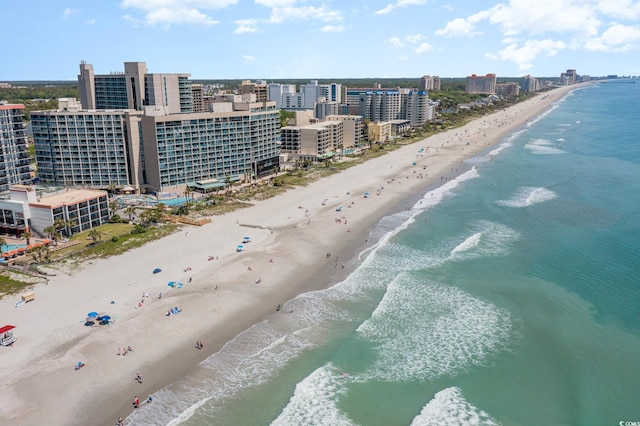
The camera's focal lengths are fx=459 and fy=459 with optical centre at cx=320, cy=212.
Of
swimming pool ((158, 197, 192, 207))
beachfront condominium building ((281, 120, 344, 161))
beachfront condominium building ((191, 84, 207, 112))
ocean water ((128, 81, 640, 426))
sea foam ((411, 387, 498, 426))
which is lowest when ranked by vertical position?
sea foam ((411, 387, 498, 426))

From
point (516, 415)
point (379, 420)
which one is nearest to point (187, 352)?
point (379, 420)

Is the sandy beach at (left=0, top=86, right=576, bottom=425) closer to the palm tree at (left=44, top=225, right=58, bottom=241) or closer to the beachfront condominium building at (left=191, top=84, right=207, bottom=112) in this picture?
the palm tree at (left=44, top=225, right=58, bottom=241)

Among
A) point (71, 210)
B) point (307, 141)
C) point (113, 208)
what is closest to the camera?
point (71, 210)

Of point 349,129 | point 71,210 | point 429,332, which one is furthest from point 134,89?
point 429,332

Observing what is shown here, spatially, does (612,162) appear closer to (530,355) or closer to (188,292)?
(530,355)

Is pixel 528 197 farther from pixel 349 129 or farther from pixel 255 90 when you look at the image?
pixel 255 90

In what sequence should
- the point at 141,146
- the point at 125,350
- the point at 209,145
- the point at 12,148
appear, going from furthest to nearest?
the point at 209,145 < the point at 141,146 < the point at 12,148 < the point at 125,350

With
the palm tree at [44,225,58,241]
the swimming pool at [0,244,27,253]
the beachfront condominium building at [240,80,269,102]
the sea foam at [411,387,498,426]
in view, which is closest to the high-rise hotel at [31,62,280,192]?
the palm tree at [44,225,58,241]
